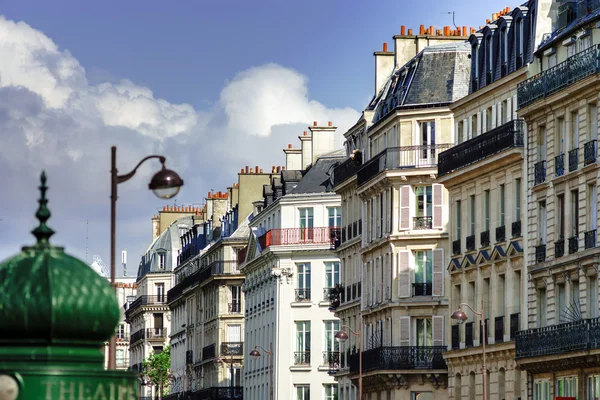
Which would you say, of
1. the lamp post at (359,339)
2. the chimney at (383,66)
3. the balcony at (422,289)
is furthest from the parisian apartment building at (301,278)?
the balcony at (422,289)

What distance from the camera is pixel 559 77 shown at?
49.9 meters

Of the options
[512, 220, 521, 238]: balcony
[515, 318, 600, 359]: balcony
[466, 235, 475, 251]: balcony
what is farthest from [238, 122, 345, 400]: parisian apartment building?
[515, 318, 600, 359]: balcony

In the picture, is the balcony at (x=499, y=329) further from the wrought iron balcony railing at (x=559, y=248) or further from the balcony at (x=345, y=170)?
the balcony at (x=345, y=170)

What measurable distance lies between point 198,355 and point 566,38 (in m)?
76.7

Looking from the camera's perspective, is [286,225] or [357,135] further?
[286,225]

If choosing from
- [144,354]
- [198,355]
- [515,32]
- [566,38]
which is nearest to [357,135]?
[515,32]

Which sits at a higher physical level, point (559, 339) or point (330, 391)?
point (559, 339)

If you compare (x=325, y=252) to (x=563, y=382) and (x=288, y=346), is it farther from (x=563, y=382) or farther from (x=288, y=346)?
(x=563, y=382)

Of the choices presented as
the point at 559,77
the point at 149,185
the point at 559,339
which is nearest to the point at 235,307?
the point at 559,77

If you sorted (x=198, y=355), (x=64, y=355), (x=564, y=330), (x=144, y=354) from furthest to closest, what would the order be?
(x=144, y=354) → (x=198, y=355) → (x=564, y=330) → (x=64, y=355)

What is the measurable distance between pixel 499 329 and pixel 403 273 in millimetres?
13711

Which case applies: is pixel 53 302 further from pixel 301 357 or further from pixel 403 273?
pixel 301 357

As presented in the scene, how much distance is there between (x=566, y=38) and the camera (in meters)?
50.9

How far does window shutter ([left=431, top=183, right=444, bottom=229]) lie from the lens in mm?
68500
